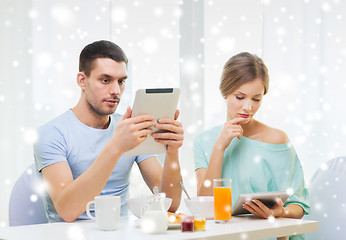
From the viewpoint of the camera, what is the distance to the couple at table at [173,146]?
159 centimetres

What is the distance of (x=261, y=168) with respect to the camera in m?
1.82

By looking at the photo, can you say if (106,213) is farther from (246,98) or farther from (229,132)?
(246,98)

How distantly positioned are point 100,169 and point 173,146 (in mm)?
261

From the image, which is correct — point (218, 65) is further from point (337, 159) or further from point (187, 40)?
point (337, 159)

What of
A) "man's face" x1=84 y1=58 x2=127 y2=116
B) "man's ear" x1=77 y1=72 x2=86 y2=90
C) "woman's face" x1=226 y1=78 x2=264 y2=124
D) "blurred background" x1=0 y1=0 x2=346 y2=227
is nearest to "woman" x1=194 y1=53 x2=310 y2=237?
"woman's face" x1=226 y1=78 x2=264 y2=124

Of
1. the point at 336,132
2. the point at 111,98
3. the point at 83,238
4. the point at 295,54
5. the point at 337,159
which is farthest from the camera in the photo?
the point at 295,54

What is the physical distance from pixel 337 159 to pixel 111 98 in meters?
1.10

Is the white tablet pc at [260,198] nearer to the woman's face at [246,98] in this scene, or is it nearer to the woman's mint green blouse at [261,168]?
the woman's mint green blouse at [261,168]

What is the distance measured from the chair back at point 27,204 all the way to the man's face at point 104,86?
0.37 meters

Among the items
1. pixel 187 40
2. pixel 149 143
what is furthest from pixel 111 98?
pixel 187 40

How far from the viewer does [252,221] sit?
1443mm

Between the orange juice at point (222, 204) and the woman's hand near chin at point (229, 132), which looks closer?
the orange juice at point (222, 204)

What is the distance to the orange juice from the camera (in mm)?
1387

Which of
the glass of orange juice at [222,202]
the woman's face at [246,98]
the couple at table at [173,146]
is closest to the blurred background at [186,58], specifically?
the couple at table at [173,146]
